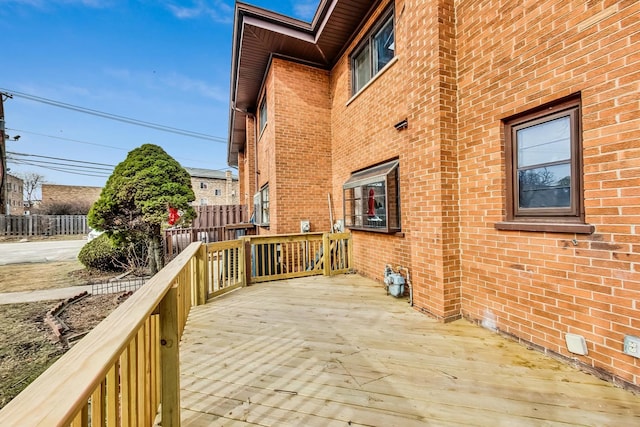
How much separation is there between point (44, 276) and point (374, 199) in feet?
31.7

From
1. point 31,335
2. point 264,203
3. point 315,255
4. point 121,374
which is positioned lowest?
point 31,335

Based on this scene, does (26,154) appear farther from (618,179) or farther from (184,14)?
(618,179)

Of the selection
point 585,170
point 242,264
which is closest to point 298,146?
point 242,264

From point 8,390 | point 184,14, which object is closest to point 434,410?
point 8,390

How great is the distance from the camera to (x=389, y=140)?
15.7ft

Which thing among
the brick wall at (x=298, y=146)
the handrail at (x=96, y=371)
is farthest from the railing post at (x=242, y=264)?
the handrail at (x=96, y=371)

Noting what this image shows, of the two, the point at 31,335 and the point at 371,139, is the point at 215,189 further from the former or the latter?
the point at 371,139

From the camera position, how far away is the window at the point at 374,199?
4656mm

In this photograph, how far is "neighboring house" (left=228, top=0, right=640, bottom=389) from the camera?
2104 mm

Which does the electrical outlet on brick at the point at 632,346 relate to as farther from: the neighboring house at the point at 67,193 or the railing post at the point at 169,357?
the neighboring house at the point at 67,193

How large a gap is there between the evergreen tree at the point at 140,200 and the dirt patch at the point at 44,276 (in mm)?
1629

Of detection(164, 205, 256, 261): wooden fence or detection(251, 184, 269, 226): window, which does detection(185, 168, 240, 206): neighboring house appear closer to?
detection(164, 205, 256, 261): wooden fence

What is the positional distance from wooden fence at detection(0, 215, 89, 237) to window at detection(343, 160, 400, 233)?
72.6ft

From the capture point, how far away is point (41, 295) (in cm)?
603
